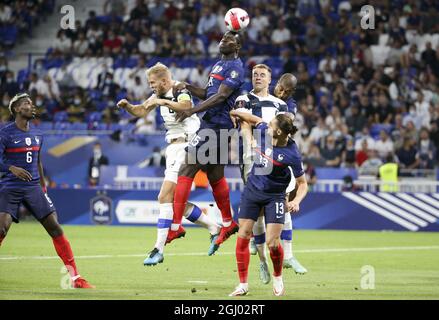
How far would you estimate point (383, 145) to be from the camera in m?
28.5

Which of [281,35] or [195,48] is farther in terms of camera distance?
[195,48]

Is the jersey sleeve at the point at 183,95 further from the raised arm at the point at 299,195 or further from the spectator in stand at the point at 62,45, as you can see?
the spectator in stand at the point at 62,45

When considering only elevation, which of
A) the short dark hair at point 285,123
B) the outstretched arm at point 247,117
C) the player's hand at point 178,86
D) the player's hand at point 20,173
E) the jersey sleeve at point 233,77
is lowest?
the player's hand at point 20,173

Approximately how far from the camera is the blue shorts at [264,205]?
12578 mm

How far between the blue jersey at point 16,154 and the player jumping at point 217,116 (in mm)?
2174

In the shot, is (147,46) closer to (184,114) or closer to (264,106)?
(264,106)

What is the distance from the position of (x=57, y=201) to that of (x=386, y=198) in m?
8.61

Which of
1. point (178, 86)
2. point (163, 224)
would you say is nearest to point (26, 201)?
point (163, 224)

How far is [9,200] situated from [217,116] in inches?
133

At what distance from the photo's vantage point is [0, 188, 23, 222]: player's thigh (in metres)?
13.4

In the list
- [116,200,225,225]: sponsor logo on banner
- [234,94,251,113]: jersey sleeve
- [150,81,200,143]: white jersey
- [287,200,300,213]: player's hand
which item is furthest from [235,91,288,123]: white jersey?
[116,200,225,225]: sponsor logo on banner

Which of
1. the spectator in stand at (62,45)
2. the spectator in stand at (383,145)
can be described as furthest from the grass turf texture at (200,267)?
the spectator in stand at (62,45)
